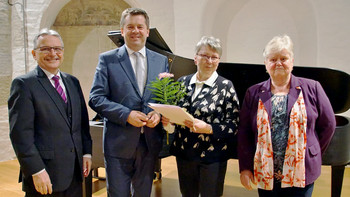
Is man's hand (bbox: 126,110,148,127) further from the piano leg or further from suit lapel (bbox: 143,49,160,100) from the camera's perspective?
the piano leg

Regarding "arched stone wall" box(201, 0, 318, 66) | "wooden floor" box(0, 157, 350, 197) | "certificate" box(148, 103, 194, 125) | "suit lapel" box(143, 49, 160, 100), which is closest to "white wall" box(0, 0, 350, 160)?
"arched stone wall" box(201, 0, 318, 66)

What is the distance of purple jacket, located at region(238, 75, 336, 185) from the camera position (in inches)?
67.3

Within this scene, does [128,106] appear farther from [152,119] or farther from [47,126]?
[47,126]

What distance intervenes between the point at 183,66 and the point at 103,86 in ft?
4.84

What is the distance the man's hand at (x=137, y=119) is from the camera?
Answer: 6.15 ft

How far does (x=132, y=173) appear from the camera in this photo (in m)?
2.05

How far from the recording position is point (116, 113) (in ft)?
6.22

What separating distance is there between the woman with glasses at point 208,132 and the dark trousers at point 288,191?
0.33 m

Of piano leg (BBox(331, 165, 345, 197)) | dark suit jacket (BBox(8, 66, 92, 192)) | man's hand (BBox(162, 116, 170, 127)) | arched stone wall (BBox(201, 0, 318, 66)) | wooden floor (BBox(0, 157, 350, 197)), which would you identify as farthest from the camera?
arched stone wall (BBox(201, 0, 318, 66))

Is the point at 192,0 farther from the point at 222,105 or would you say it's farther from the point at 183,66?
the point at 222,105

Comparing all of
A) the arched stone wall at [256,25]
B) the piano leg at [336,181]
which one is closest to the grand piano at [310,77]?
the piano leg at [336,181]

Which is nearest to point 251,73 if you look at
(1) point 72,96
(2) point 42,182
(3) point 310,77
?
(3) point 310,77

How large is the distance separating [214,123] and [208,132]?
0.08 m

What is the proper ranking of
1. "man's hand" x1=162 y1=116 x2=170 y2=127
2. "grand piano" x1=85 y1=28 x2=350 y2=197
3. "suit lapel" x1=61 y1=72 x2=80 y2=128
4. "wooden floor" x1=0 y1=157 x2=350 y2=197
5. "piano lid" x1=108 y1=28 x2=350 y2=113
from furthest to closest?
"wooden floor" x1=0 y1=157 x2=350 y2=197
"piano lid" x1=108 y1=28 x2=350 y2=113
"grand piano" x1=85 y1=28 x2=350 y2=197
"man's hand" x1=162 y1=116 x2=170 y2=127
"suit lapel" x1=61 y1=72 x2=80 y2=128
